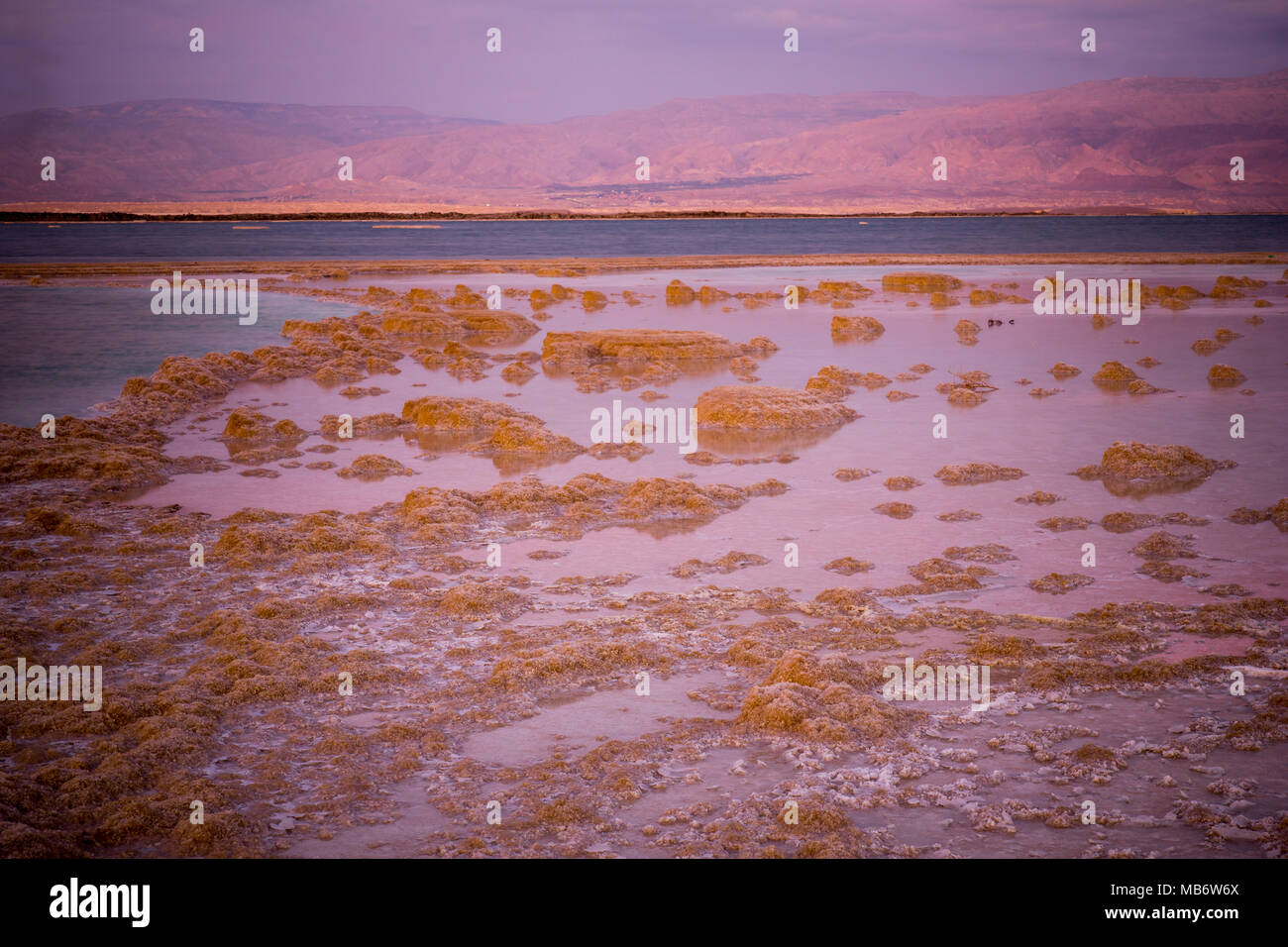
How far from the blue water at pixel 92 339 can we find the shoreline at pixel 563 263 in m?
13.1

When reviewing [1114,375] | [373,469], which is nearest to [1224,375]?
[1114,375]

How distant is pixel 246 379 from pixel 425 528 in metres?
13.2

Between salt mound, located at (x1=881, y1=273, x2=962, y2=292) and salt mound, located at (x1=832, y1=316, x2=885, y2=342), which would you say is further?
salt mound, located at (x1=881, y1=273, x2=962, y2=292)

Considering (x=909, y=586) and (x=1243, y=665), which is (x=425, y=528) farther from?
(x=1243, y=665)

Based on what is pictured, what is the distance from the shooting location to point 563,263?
196 feet

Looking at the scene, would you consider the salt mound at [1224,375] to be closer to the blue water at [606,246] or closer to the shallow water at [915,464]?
the shallow water at [915,464]

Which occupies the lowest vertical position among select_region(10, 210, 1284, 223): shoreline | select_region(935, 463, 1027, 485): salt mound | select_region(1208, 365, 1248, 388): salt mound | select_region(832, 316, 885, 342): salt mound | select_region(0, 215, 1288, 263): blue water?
select_region(935, 463, 1027, 485): salt mound

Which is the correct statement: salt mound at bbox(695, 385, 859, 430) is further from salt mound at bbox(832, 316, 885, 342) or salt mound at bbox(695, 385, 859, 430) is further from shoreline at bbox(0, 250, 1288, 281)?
shoreline at bbox(0, 250, 1288, 281)

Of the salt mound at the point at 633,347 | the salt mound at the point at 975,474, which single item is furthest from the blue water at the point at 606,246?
the salt mound at the point at 975,474

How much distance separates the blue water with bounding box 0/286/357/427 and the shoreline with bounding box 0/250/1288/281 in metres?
13.1

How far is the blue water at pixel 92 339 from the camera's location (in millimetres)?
19422

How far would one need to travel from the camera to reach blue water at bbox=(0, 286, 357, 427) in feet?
63.7

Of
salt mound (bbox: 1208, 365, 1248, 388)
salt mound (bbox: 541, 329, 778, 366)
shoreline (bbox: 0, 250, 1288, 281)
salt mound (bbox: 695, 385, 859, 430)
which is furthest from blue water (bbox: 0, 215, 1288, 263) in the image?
salt mound (bbox: 695, 385, 859, 430)
